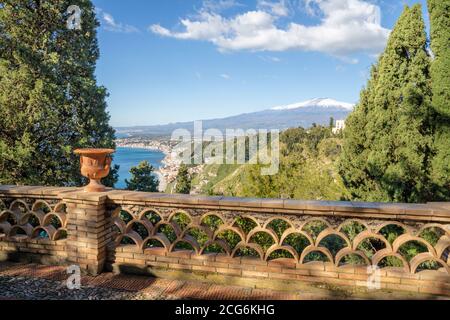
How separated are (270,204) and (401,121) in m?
8.63

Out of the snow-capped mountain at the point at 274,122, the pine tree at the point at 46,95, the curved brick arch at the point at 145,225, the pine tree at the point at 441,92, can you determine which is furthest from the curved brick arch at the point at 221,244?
the snow-capped mountain at the point at 274,122

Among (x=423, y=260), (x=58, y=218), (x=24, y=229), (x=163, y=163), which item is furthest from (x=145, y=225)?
(x=163, y=163)

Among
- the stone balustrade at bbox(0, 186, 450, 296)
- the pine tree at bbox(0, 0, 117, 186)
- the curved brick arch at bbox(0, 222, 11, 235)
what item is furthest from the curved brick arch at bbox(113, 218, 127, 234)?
the pine tree at bbox(0, 0, 117, 186)

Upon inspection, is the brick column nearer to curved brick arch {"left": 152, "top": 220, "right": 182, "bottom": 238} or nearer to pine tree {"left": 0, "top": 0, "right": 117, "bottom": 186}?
curved brick arch {"left": 152, "top": 220, "right": 182, "bottom": 238}

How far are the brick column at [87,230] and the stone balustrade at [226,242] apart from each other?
0.03 ft

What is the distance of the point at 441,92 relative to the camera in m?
8.69

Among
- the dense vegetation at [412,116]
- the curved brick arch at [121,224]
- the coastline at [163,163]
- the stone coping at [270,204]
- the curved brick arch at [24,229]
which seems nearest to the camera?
the stone coping at [270,204]

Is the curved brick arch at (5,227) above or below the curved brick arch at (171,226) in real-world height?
below

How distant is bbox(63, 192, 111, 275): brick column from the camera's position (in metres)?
2.97

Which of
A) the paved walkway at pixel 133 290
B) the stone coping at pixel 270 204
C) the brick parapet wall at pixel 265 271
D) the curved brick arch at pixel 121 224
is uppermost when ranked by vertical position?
the stone coping at pixel 270 204

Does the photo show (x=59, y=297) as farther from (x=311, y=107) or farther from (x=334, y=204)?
(x=311, y=107)

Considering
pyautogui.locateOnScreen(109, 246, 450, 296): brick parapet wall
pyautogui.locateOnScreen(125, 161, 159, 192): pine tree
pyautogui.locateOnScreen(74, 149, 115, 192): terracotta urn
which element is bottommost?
pyautogui.locateOnScreen(125, 161, 159, 192): pine tree

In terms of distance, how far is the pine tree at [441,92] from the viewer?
331 inches

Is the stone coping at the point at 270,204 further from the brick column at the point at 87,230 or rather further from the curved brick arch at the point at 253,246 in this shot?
the curved brick arch at the point at 253,246
